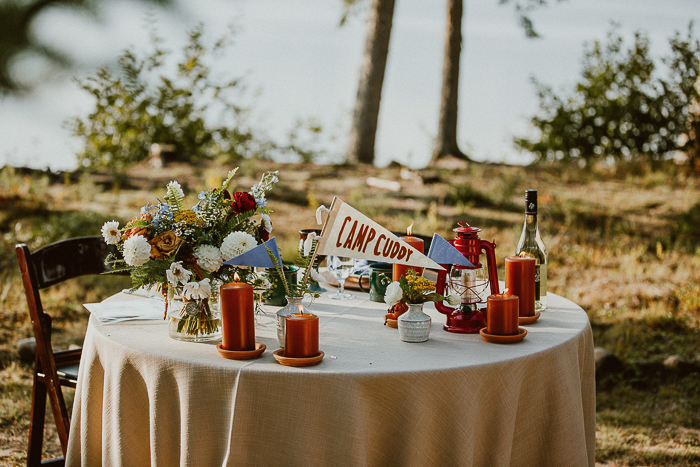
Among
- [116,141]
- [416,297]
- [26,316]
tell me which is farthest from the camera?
[116,141]

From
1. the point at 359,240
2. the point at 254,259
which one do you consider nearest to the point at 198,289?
the point at 254,259

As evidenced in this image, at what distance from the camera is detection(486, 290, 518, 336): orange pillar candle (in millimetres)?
1751

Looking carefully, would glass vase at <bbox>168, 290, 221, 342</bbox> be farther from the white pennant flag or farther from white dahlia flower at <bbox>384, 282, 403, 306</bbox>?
white dahlia flower at <bbox>384, 282, 403, 306</bbox>

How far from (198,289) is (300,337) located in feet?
1.13

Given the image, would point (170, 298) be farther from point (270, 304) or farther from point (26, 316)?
point (26, 316)

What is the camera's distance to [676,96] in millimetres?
7559

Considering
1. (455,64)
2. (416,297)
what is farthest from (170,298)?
(455,64)

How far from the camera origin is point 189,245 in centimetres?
176

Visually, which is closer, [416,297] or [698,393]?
[416,297]

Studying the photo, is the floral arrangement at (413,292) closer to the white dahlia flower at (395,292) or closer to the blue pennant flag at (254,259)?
the white dahlia flower at (395,292)

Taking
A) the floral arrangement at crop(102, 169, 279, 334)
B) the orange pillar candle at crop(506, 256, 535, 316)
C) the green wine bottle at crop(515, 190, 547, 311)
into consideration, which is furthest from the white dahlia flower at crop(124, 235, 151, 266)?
the green wine bottle at crop(515, 190, 547, 311)

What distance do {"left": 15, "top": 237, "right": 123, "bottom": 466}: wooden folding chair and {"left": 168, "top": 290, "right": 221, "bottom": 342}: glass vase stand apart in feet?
2.64

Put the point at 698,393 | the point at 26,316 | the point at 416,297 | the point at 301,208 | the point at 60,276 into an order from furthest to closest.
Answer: the point at 301,208
the point at 26,316
the point at 698,393
the point at 60,276
the point at 416,297

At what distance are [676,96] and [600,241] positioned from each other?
10.2ft
